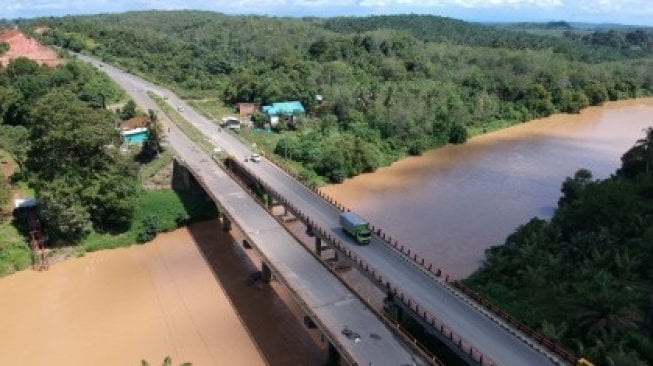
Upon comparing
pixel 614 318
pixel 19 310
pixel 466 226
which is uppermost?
pixel 614 318

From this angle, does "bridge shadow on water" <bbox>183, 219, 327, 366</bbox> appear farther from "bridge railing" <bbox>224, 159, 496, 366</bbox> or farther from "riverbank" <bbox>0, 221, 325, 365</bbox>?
"bridge railing" <bbox>224, 159, 496, 366</bbox>

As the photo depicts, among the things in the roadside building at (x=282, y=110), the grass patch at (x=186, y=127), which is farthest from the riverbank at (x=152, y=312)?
the roadside building at (x=282, y=110)

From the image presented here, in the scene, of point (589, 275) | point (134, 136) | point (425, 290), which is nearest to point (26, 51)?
point (134, 136)

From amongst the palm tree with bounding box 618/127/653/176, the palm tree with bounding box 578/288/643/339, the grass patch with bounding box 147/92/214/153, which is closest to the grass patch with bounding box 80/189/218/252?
the grass patch with bounding box 147/92/214/153

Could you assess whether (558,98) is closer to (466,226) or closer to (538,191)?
(538,191)

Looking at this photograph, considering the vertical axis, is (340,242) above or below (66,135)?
below

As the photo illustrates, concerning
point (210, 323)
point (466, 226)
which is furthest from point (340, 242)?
point (466, 226)
